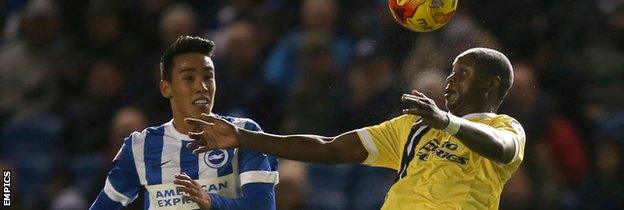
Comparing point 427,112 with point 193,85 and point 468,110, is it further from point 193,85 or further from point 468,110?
point 193,85

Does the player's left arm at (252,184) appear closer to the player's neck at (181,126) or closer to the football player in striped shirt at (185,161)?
the football player in striped shirt at (185,161)

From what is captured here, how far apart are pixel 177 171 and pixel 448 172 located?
1.30 m

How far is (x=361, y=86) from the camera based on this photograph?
9.31 meters

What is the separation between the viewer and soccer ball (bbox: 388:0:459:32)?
7.00 meters

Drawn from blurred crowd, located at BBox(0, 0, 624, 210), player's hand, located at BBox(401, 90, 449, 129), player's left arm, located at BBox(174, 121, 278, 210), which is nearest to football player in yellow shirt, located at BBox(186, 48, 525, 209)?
player's left arm, located at BBox(174, 121, 278, 210)

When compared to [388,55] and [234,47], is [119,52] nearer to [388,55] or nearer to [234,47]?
[234,47]

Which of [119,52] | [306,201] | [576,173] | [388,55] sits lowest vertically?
[576,173]

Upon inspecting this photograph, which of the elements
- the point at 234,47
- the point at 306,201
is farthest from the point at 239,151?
the point at 234,47

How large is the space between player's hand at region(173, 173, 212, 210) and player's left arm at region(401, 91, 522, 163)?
41.4 inches

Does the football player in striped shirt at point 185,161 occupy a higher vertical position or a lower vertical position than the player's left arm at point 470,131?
higher

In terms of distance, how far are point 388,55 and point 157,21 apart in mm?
2133


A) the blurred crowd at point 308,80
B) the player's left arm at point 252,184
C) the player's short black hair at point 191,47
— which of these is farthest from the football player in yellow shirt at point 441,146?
the blurred crowd at point 308,80

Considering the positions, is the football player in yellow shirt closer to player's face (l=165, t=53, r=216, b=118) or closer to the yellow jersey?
the yellow jersey

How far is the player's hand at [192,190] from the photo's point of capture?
5820 mm
